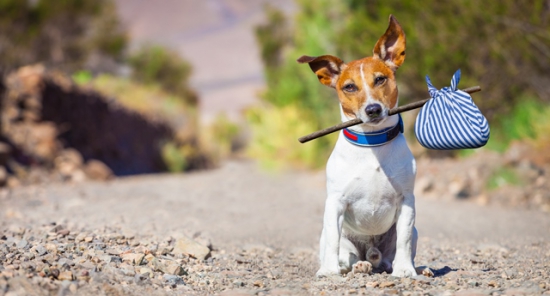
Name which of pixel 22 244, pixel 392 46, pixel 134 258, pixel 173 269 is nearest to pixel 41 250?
A: pixel 22 244

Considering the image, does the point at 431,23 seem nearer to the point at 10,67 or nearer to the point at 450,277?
the point at 450,277

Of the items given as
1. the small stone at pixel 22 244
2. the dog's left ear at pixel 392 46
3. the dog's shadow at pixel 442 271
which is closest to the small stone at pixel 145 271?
the small stone at pixel 22 244

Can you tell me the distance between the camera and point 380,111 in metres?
3.74

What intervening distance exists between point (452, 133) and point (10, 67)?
2497 centimetres

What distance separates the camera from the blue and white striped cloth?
3.74 metres

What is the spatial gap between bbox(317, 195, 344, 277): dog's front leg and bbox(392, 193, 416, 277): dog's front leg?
0.38m

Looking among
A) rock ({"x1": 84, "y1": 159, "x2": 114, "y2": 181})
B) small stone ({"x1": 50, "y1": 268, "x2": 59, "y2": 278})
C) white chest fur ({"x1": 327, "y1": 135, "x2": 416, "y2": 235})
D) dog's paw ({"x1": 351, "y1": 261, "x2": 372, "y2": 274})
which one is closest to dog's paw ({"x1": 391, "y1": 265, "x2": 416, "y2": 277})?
dog's paw ({"x1": 351, "y1": 261, "x2": 372, "y2": 274})

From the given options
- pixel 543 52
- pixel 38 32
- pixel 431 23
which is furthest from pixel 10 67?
pixel 543 52

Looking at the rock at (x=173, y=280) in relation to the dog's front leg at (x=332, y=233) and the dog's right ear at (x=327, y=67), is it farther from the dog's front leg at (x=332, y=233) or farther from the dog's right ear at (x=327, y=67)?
the dog's right ear at (x=327, y=67)

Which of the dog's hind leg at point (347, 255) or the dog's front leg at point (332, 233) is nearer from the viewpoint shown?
the dog's front leg at point (332, 233)

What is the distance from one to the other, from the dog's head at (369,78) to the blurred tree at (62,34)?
2352 cm

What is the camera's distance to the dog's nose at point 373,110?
371 cm

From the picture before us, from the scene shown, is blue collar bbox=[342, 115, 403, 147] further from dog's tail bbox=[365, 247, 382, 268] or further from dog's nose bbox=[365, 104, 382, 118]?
dog's tail bbox=[365, 247, 382, 268]

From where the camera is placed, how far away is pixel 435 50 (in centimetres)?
1267
